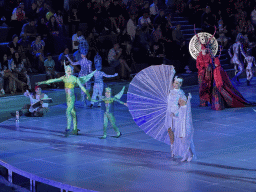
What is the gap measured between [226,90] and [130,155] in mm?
6030

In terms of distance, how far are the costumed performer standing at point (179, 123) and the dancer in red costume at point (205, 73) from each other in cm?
570

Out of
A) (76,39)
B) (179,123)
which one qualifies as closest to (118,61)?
(76,39)

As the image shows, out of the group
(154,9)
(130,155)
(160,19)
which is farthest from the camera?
(154,9)

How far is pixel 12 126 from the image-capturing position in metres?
13.5

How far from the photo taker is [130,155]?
33.1 ft

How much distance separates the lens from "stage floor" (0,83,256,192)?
8203mm

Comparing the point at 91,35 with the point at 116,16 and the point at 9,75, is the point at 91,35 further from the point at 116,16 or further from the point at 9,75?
the point at 9,75

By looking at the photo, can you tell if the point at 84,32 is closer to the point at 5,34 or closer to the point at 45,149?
the point at 5,34

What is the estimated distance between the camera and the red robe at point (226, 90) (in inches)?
584

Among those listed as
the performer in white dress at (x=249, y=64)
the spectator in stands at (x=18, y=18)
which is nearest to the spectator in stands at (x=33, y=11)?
the spectator in stands at (x=18, y=18)

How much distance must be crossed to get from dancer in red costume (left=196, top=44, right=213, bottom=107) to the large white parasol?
17.5ft

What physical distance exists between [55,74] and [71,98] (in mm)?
6803

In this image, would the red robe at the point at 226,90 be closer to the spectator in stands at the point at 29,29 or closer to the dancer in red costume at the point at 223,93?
the dancer in red costume at the point at 223,93

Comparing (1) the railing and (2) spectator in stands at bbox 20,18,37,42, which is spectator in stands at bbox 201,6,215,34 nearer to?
(2) spectator in stands at bbox 20,18,37,42
